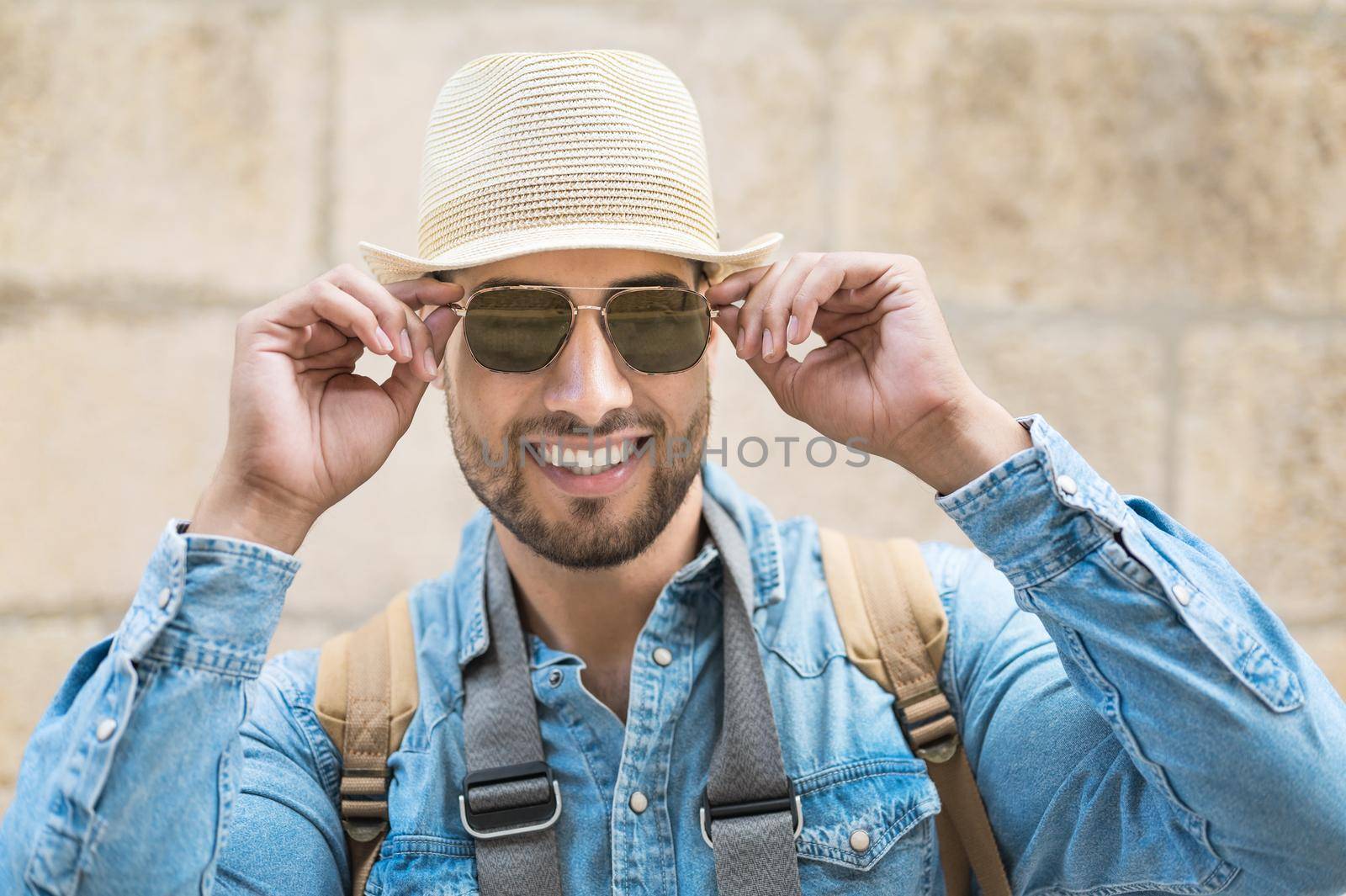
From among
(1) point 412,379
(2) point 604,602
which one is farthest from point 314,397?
(2) point 604,602

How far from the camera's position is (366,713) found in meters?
1.96

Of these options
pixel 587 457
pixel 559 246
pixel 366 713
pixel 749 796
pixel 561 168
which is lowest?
pixel 749 796

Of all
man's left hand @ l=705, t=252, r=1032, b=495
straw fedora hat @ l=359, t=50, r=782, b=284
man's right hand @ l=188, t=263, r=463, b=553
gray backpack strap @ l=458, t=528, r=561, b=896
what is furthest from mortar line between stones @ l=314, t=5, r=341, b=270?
gray backpack strap @ l=458, t=528, r=561, b=896

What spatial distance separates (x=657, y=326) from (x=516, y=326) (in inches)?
10.3

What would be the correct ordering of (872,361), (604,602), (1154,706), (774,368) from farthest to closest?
(604,602), (774,368), (872,361), (1154,706)

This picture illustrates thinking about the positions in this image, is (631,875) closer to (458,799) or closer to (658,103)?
(458,799)

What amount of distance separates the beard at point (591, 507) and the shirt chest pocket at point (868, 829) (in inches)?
22.4

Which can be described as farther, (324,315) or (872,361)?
(872,361)

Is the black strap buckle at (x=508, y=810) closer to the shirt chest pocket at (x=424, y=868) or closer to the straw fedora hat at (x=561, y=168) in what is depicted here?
the shirt chest pocket at (x=424, y=868)

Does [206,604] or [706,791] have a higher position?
[206,604]

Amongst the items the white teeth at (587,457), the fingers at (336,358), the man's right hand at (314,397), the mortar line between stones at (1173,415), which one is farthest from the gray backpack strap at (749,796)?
the mortar line between stones at (1173,415)

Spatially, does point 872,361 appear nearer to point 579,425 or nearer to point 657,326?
point 657,326

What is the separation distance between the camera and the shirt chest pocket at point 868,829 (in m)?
1.84

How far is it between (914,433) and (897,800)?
2.21 feet
